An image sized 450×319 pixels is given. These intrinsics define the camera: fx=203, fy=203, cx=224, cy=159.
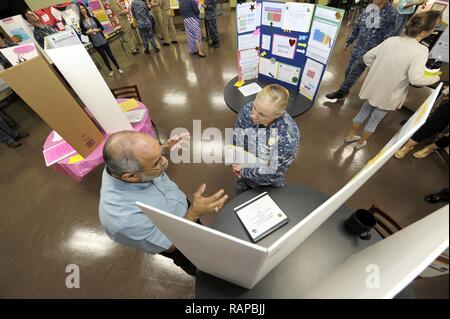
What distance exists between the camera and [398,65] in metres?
1.90

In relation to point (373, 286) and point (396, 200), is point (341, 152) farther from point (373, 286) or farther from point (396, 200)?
point (373, 286)

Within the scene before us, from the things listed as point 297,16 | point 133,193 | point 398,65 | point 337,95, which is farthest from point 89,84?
point 337,95

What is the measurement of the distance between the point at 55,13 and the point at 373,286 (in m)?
7.92

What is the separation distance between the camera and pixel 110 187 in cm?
124

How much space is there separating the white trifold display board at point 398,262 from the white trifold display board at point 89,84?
2439 millimetres

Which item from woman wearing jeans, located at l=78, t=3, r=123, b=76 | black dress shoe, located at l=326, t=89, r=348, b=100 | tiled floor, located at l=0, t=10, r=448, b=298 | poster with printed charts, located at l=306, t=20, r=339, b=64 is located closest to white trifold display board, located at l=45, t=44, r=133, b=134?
tiled floor, located at l=0, t=10, r=448, b=298

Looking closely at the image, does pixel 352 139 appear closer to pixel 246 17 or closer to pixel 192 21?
pixel 246 17

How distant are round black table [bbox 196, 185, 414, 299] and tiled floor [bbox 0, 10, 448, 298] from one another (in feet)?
2.52

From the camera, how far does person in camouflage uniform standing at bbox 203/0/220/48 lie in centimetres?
521

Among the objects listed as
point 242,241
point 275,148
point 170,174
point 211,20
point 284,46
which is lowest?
point 170,174

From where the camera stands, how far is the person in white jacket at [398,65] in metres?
1.71

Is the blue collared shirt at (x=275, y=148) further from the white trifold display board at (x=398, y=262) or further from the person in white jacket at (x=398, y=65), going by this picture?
the person in white jacket at (x=398, y=65)

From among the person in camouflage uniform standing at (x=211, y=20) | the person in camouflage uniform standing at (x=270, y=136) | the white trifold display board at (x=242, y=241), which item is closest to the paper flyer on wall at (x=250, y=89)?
the person in camouflage uniform standing at (x=270, y=136)

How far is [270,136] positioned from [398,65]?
1433 mm
